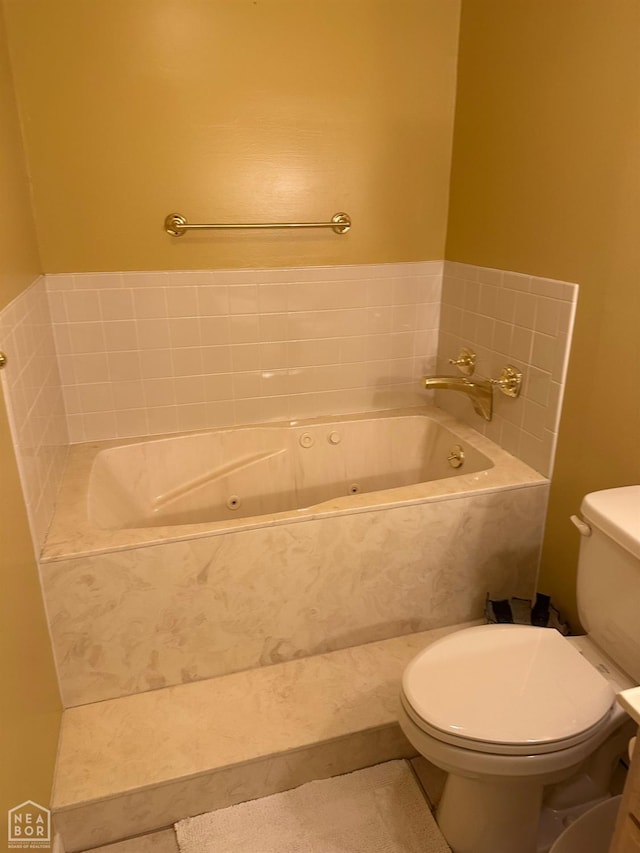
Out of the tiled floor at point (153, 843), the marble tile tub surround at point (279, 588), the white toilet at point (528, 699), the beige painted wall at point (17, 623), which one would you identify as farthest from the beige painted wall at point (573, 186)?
the beige painted wall at point (17, 623)

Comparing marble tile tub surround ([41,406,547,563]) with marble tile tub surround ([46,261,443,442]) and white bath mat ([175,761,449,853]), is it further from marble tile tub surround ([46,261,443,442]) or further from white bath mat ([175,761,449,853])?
white bath mat ([175,761,449,853])

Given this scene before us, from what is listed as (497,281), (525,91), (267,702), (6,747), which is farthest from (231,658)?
(525,91)

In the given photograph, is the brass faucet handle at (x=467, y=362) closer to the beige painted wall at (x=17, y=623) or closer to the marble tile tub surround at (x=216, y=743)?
the marble tile tub surround at (x=216, y=743)

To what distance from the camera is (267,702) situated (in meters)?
1.66

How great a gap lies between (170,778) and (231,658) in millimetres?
363

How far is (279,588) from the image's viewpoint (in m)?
1.74

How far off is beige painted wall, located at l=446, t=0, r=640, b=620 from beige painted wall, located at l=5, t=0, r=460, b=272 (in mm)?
248

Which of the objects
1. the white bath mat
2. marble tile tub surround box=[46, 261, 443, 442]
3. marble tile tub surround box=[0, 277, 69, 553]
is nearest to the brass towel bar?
marble tile tub surround box=[46, 261, 443, 442]

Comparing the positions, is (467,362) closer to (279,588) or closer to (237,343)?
(237,343)

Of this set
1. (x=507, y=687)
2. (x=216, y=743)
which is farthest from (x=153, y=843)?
(x=507, y=687)

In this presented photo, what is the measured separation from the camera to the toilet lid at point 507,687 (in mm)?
1208

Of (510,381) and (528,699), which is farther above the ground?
(510,381)

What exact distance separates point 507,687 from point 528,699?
0.15 ft

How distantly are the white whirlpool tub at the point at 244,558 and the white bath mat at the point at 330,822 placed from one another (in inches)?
14.4
